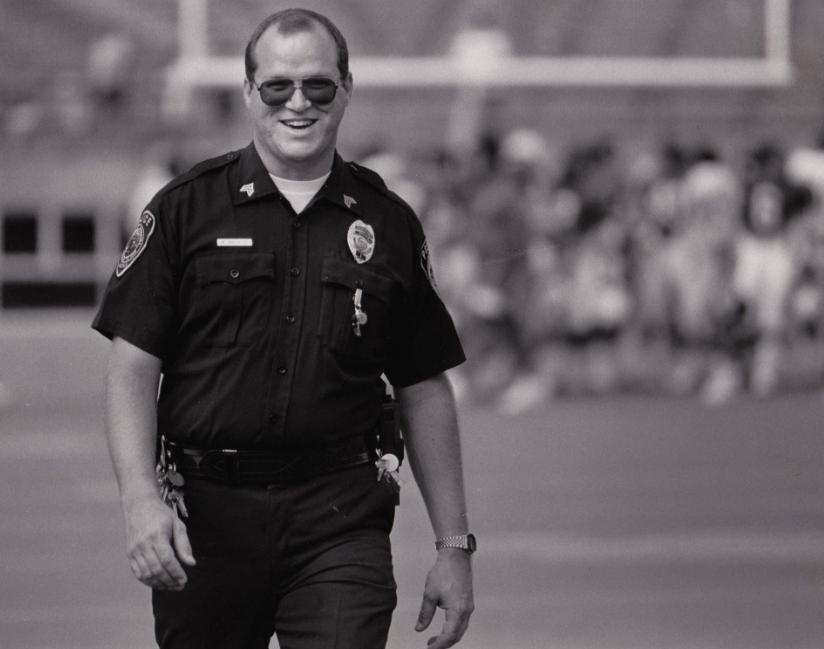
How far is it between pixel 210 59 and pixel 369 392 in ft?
43.8

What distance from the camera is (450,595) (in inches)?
128

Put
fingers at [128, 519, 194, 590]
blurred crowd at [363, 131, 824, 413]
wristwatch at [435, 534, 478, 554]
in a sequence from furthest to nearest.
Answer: blurred crowd at [363, 131, 824, 413] → wristwatch at [435, 534, 478, 554] → fingers at [128, 519, 194, 590]

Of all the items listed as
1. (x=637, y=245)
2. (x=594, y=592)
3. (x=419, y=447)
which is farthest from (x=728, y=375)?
(x=419, y=447)

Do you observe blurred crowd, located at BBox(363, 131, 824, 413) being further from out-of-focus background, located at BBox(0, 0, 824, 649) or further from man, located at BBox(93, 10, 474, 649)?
man, located at BBox(93, 10, 474, 649)

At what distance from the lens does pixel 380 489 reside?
10.7 feet

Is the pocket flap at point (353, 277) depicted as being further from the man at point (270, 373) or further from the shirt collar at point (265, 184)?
the shirt collar at point (265, 184)

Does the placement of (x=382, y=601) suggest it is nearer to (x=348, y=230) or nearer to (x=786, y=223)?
(x=348, y=230)

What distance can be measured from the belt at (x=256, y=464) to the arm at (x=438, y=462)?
24 centimetres

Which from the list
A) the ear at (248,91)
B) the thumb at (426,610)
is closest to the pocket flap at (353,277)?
the ear at (248,91)

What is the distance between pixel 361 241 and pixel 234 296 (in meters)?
0.29

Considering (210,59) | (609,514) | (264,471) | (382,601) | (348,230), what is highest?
(210,59)

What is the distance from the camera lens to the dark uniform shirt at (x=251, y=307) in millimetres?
3107

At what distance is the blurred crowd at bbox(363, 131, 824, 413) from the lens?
14.3 metres

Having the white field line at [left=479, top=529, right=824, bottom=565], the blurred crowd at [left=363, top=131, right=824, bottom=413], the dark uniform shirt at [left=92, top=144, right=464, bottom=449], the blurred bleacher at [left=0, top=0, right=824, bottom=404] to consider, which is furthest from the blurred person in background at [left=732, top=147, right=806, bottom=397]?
the dark uniform shirt at [left=92, top=144, right=464, bottom=449]
